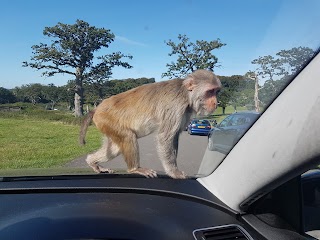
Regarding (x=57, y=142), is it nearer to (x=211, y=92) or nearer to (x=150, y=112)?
(x=150, y=112)

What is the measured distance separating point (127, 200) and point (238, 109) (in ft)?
3.24

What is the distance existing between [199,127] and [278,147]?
257 cm

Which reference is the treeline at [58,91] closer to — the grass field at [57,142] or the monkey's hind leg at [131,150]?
the grass field at [57,142]

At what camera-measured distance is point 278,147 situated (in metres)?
1.84

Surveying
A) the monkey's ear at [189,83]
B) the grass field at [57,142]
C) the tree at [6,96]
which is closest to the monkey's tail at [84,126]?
the grass field at [57,142]

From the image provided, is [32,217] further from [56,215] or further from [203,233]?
[203,233]

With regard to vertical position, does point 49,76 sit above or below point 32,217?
above

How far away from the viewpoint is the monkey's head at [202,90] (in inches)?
187

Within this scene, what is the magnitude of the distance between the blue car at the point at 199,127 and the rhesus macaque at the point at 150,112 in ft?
0.29

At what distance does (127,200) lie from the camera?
2508 mm

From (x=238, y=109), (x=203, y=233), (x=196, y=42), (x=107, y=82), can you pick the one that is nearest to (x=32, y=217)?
(x=203, y=233)

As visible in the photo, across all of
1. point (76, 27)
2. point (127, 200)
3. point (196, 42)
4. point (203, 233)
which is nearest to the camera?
point (203, 233)

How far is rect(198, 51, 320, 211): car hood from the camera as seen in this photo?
5.31 ft

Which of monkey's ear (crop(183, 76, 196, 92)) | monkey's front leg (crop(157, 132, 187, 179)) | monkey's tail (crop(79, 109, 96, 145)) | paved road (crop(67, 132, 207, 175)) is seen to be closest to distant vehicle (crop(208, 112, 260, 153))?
paved road (crop(67, 132, 207, 175))
